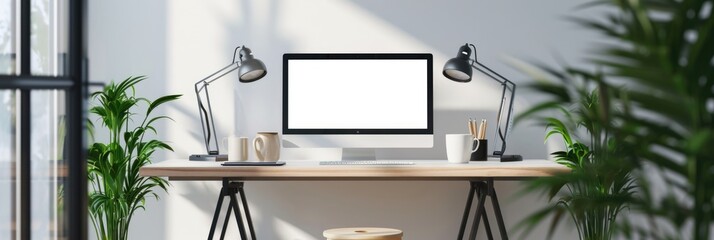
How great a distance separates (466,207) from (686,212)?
2319 mm

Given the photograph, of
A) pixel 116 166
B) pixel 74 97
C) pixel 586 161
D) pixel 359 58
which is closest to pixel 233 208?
pixel 116 166

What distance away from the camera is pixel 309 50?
4027 millimetres

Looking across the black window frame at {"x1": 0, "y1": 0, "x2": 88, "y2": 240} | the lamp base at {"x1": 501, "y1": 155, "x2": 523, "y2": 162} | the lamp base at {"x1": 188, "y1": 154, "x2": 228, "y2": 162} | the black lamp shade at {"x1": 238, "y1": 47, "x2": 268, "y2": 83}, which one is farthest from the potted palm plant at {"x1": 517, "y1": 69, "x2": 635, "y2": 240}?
the lamp base at {"x1": 188, "y1": 154, "x2": 228, "y2": 162}

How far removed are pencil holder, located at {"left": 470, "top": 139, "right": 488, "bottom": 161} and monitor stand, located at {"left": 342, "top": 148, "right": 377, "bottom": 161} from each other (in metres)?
0.41

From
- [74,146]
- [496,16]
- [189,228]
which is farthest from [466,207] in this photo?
[74,146]

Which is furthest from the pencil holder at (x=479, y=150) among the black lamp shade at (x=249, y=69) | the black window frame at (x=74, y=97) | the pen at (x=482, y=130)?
the black window frame at (x=74, y=97)

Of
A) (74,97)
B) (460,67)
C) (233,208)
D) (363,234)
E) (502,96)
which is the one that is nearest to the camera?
(74,97)

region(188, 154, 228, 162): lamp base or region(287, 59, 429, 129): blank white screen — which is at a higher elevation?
region(287, 59, 429, 129): blank white screen

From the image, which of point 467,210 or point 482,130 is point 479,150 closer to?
point 482,130

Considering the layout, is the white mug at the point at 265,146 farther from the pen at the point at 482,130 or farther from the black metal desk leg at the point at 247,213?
the pen at the point at 482,130

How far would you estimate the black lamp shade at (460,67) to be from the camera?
370 cm

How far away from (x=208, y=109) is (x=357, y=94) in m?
0.70

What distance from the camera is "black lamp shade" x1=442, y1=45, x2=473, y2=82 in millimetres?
3701

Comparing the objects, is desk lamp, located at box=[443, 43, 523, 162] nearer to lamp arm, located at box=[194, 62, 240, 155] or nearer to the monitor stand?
the monitor stand
